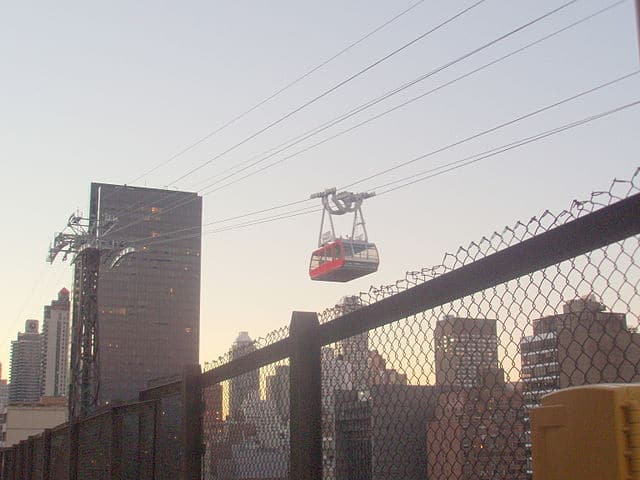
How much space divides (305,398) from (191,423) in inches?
79.0

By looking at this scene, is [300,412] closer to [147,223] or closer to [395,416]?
[395,416]

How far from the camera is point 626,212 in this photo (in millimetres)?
2621

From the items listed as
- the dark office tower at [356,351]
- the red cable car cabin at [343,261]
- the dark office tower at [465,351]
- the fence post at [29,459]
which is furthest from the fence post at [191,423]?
the red cable car cabin at [343,261]

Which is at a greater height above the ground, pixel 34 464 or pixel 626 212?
pixel 626 212

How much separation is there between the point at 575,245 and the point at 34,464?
1283 centimetres

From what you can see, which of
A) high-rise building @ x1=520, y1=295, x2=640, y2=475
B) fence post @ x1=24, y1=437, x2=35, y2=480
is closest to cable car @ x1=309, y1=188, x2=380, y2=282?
fence post @ x1=24, y1=437, x2=35, y2=480

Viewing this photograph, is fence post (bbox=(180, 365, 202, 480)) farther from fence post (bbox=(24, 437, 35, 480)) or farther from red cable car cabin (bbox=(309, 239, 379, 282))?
red cable car cabin (bbox=(309, 239, 379, 282))

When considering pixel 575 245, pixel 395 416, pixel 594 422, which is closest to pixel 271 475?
pixel 395 416

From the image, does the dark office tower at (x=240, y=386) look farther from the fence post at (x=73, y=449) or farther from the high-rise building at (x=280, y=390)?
the fence post at (x=73, y=449)

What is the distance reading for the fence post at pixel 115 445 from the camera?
25.7ft

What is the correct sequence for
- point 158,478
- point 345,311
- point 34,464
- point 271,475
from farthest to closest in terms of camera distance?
point 34,464, point 158,478, point 271,475, point 345,311

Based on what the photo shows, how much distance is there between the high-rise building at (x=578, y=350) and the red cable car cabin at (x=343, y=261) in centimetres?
4253

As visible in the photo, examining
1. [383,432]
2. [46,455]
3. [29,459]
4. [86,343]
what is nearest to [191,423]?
[383,432]

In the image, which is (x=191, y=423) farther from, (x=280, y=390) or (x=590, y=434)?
(x=590, y=434)
